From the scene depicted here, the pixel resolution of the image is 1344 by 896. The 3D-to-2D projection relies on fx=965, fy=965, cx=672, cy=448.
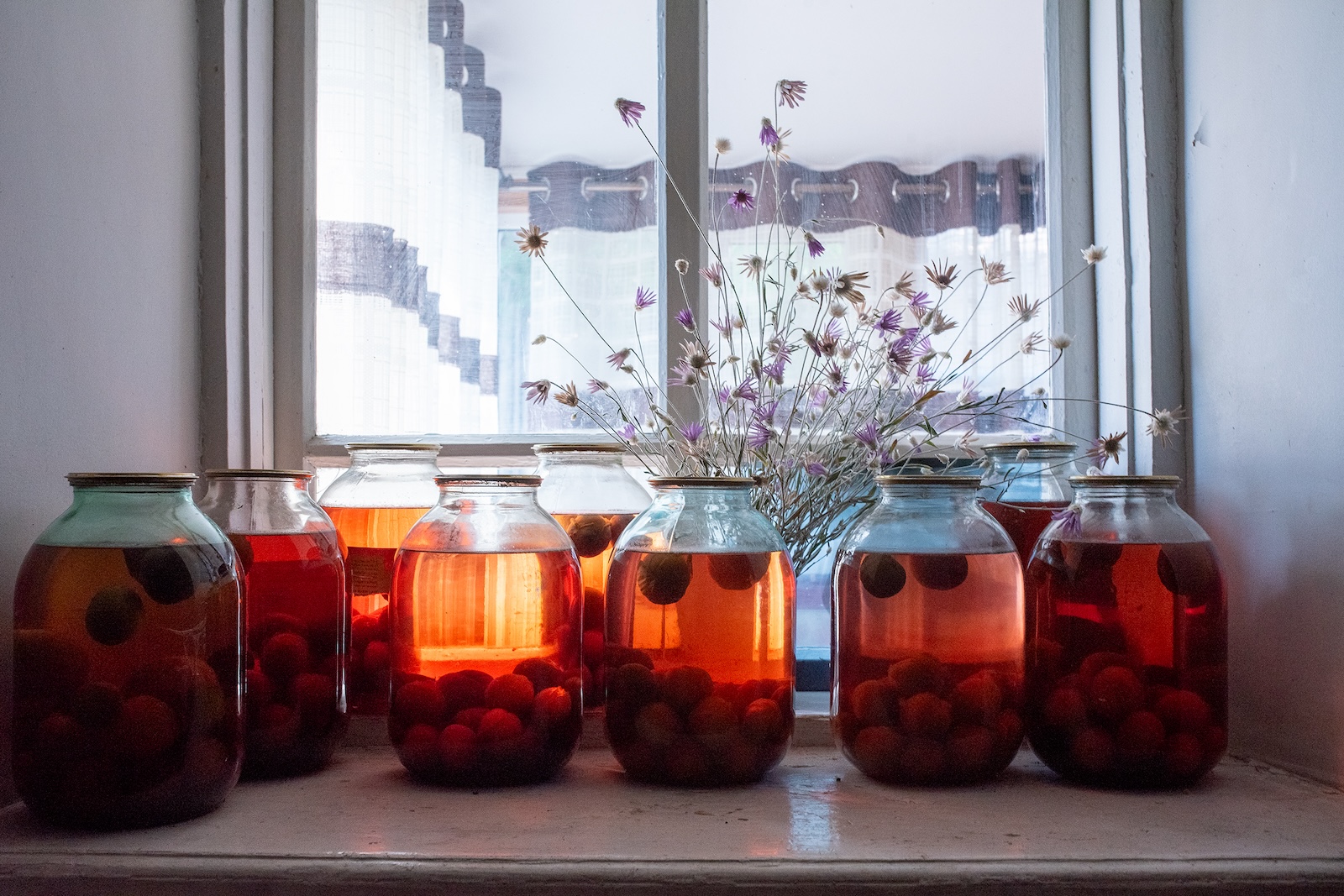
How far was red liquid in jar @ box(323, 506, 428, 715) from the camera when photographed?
103 cm

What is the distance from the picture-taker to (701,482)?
0.88 meters

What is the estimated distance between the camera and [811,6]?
1285 mm

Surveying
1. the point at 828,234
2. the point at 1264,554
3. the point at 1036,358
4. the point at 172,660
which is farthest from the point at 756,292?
the point at 172,660

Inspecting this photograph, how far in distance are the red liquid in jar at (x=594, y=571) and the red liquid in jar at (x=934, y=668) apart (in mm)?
264

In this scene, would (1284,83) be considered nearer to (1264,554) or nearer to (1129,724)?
(1264,554)

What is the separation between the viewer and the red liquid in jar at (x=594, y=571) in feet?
3.35

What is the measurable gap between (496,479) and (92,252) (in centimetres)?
46

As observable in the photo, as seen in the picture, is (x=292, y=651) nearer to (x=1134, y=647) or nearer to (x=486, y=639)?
(x=486, y=639)

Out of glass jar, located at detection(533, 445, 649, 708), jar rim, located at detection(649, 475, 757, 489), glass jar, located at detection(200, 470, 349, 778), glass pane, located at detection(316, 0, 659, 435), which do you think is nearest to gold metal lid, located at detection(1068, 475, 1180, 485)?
jar rim, located at detection(649, 475, 757, 489)

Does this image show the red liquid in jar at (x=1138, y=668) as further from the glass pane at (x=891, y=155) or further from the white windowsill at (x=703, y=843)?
the glass pane at (x=891, y=155)

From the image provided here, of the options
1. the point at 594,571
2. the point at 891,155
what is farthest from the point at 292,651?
the point at 891,155

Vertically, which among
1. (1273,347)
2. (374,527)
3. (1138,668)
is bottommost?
(1138,668)

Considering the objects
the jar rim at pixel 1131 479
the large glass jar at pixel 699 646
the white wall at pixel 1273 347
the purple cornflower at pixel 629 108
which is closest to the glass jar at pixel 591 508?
the large glass jar at pixel 699 646

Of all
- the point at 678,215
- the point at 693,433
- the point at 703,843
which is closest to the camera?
the point at 703,843
